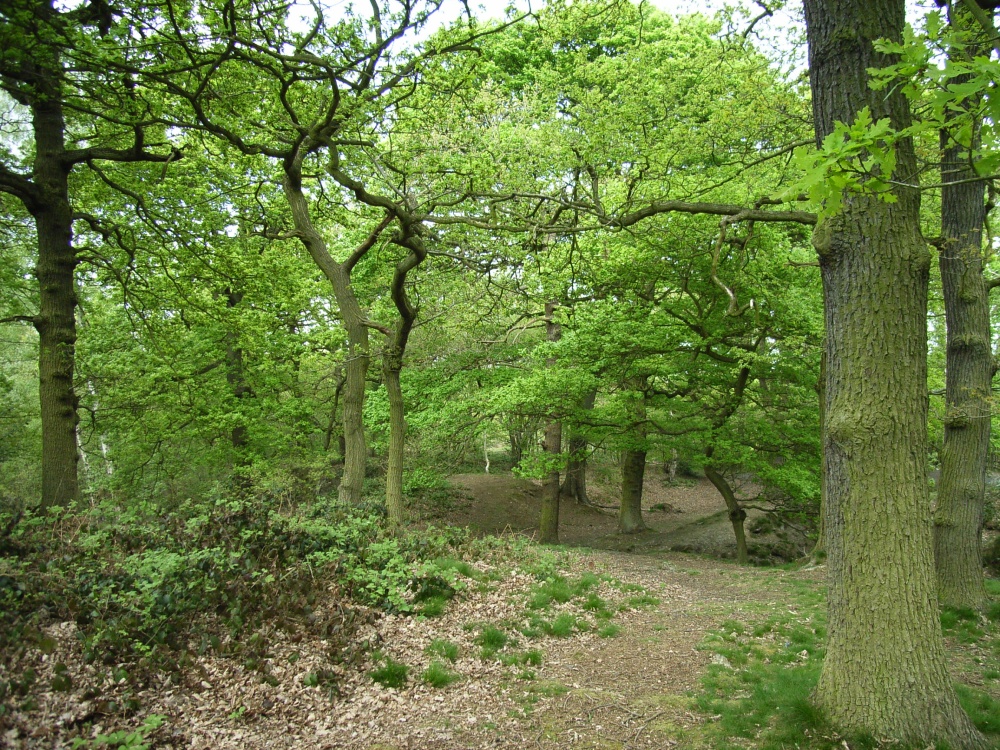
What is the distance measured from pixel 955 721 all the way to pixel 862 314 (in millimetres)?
2504

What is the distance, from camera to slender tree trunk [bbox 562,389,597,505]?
14.7 m

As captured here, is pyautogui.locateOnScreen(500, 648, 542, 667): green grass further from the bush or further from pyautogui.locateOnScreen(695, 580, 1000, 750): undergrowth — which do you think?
pyautogui.locateOnScreen(695, 580, 1000, 750): undergrowth

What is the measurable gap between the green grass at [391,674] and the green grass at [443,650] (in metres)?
0.40

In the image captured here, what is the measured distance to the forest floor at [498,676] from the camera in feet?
12.7

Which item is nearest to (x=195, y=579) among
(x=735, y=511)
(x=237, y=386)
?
(x=237, y=386)

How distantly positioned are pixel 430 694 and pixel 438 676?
8.2 inches

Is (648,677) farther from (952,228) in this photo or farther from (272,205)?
(272,205)

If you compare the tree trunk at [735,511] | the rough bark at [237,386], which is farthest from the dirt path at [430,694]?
the rough bark at [237,386]

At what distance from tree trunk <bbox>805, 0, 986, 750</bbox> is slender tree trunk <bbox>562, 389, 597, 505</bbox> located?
10146mm

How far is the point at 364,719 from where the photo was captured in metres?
4.37

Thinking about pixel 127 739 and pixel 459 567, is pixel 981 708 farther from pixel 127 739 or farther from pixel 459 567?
pixel 127 739

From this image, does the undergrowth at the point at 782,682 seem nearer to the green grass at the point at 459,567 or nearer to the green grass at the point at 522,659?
the green grass at the point at 522,659

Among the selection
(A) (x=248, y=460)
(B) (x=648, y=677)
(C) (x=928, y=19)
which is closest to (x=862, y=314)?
(C) (x=928, y=19)

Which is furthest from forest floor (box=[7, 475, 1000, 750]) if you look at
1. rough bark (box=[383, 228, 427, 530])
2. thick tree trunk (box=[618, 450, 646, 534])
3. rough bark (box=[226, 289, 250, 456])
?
rough bark (box=[226, 289, 250, 456])
